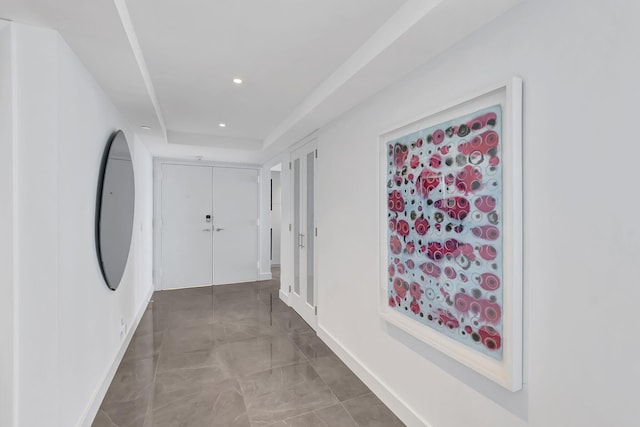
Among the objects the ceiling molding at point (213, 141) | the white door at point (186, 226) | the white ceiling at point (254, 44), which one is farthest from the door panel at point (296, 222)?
the white door at point (186, 226)

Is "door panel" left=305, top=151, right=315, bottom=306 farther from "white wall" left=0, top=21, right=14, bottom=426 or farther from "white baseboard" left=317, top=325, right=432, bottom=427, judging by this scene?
"white wall" left=0, top=21, right=14, bottom=426

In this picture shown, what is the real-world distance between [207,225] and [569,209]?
5153 millimetres

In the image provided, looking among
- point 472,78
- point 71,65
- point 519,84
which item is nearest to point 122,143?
point 71,65

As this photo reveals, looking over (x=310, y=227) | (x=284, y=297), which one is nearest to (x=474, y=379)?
(x=310, y=227)

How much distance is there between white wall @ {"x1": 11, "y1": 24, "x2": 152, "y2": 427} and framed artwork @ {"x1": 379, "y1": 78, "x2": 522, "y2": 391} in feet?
6.04

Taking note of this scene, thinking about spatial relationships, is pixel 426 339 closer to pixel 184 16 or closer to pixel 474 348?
pixel 474 348

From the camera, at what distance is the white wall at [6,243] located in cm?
137

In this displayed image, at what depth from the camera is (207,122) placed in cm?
362

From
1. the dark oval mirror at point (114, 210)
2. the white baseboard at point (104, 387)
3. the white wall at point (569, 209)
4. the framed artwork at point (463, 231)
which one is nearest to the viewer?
the white wall at point (569, 209)

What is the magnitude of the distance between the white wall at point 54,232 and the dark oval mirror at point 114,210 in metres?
0.10

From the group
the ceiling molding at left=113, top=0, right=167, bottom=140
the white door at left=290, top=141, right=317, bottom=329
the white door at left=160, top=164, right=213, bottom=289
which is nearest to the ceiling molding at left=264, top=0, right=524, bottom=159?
the white door at left=290, top=141, right=317, bottom=329

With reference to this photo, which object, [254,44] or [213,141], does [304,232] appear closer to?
[213,141]

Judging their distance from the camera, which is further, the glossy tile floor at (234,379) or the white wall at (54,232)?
the glossy tile floor at (234,379)

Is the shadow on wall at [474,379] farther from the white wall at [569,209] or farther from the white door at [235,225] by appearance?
the white door at [235,225]
